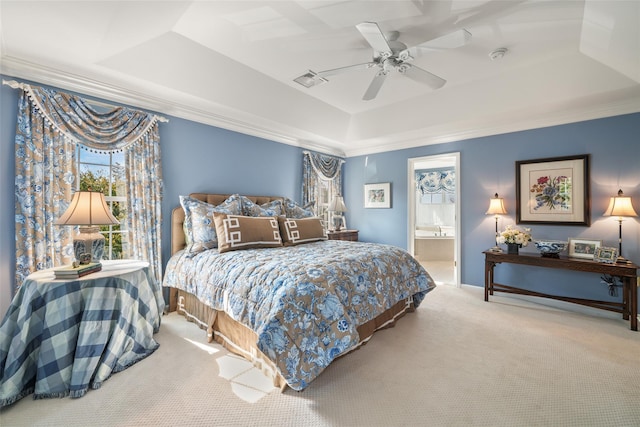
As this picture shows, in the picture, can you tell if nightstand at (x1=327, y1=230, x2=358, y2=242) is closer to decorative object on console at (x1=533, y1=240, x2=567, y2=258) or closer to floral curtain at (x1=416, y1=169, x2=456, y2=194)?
decorative object on console at (x1=533, y1=240, x2=567, y2=258)

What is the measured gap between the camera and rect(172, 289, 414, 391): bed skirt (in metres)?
2.09

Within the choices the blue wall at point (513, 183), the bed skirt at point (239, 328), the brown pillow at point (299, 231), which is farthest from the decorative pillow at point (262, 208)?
the blue wall at point (513, 183)

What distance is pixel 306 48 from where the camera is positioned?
8.88 feet

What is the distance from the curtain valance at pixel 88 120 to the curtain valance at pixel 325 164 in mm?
2681

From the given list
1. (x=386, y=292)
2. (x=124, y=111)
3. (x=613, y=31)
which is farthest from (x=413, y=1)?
(x=124, y=111)

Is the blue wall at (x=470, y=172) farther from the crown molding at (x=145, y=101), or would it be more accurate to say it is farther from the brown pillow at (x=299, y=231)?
the brown pillow at (x=299, y=231)

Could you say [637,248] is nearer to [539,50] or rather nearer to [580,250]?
[580,250]

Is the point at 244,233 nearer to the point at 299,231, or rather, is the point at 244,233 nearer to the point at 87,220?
the point at 299,231

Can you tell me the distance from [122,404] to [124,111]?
269cm

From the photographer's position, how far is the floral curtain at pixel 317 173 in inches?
199

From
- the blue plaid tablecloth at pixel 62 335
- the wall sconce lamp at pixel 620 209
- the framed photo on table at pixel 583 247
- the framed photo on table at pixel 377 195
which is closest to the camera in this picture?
the blue plaid tablecloth at pixel 62 335

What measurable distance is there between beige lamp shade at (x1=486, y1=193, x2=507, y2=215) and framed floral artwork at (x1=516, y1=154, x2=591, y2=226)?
7.5 inches

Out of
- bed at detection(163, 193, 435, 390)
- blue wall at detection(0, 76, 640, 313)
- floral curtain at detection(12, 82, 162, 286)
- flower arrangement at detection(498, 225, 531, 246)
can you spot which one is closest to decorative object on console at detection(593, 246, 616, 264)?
blue wall at detection(0, 76, 640, 313)

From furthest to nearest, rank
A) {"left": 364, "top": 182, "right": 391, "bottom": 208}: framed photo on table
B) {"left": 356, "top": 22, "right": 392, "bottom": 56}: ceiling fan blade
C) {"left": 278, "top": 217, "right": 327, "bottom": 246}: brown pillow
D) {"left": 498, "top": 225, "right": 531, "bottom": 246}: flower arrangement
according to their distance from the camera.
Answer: {"left": 364, "top": 182, "right": 391, "bottom": 208}: framed photo on table → {"left": 498, "top": 225, "right": 531, "bottom": 246}: flower arrangement → {"left": 278, "top": 217, "right": 327, "bottom": 246}: brown pillow → {"left": 356, "top": 22, "right": 392, "bottom": 56}: ceiling fan blade
